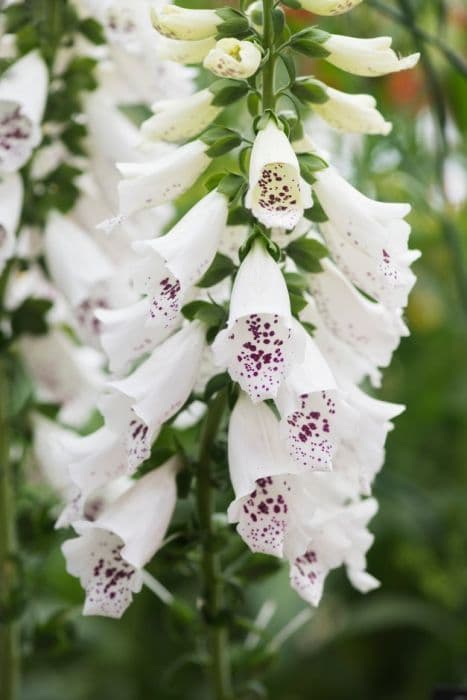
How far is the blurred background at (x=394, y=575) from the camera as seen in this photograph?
175 cm

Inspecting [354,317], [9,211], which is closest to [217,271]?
[354,317]

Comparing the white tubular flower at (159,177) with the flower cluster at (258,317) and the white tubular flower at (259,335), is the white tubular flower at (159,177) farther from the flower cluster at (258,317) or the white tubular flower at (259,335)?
the white tubular flower at (259,335)

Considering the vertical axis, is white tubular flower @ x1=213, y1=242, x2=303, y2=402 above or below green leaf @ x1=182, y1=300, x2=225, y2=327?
above

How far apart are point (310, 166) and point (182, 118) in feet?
0.44

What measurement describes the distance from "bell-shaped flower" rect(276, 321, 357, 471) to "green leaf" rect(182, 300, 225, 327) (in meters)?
0.09

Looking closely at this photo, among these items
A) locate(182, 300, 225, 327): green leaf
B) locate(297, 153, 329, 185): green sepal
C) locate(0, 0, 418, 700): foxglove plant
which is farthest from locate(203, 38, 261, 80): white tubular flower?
locate(182, 300, 225, 327): green leaf

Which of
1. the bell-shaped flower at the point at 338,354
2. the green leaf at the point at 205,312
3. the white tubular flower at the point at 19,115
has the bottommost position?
the bell-shaped flower at the point at 338,354

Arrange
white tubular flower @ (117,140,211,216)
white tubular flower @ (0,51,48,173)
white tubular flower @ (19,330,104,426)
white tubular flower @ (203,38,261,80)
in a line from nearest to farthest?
white tubular flower @ (203,38,261,80) < white tubular flower @ (117,140,211,216) < white tubular flower @ (0,51,48,173) < white tubular flower @ (19,330,104,426)

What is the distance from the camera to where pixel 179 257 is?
875mm

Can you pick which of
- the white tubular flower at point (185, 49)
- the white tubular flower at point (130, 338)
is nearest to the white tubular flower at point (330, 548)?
the white tubular flower at point (130, 338)

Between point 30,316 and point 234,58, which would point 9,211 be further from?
point 234,58

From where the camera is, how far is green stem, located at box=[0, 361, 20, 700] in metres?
1.26

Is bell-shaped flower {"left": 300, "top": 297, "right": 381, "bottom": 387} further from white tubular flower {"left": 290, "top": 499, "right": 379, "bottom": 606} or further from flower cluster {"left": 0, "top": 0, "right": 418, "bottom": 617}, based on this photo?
white tubular flower {"left": 290, "top": 499, "right": 379, "bottom": 606}

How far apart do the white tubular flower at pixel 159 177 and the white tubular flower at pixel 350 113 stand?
118 millimetres
